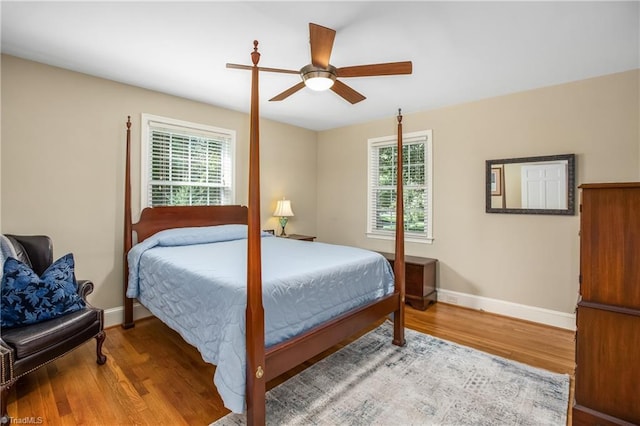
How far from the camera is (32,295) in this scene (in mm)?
2012

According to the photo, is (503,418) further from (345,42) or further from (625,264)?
(345,42)

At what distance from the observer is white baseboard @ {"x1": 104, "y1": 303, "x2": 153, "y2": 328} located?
3.17m

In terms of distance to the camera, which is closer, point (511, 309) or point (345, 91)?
point (345, 91)

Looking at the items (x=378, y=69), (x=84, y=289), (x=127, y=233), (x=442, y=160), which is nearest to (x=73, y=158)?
(x=127, y=233)

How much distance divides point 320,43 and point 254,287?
1.49 meters

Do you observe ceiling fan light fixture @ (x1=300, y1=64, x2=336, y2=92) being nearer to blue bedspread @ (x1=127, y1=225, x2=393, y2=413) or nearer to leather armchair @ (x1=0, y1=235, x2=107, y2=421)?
blue bedspread @ (x1=127, y1=225, x2=393, y2=413)

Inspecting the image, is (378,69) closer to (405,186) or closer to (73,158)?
(405,186)

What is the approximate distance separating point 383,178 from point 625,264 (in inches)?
132

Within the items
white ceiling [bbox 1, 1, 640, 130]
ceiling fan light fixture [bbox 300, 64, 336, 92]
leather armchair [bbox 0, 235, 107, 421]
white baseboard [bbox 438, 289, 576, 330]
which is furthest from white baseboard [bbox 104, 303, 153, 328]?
white baseboard [bbox 438, 289, 576, 330]

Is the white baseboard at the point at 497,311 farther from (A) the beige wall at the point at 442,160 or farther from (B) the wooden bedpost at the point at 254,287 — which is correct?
(B) the wooden bedpost at the point at 254,287

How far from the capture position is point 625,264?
1.46m

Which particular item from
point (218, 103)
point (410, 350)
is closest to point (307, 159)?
point (218, 103)

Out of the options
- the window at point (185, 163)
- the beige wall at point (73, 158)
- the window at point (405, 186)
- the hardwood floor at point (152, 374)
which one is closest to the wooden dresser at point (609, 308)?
the hardwood floor at point (152, 374)

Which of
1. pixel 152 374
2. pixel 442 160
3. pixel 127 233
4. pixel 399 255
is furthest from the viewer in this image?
pixel 442 160
